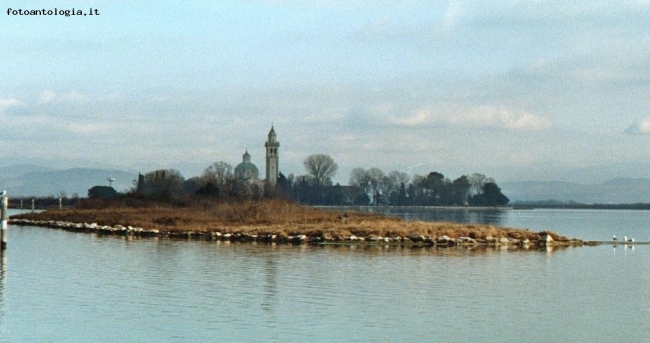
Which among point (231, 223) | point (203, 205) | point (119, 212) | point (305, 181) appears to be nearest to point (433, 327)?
point (231, 223)

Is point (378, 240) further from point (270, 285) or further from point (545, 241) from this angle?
point (270, 285)

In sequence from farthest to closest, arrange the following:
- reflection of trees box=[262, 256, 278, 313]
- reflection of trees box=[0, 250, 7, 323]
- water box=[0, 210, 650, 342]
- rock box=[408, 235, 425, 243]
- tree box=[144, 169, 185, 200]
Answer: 1. tree box=[144, 169, 185, 200]
2. rock box=[408, 235, 425, 243]
3. reflection of trees box=[262, 256, 278, 313]
4. reflection of trees box=[0, 250, 7, 323]
5. water box=[0, 210, 650, 342]

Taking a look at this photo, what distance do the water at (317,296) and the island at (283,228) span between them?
5.25 m

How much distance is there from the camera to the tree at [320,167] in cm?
16338

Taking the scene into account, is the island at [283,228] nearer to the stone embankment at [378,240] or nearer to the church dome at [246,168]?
the stone embankment at [378,240]

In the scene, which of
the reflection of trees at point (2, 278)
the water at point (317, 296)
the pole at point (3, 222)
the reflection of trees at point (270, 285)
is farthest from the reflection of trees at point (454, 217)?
the reflection of trees at point (2, 278)

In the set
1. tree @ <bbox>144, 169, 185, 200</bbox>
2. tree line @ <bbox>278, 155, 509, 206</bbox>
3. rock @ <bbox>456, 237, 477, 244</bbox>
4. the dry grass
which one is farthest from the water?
tree line @ <bbox>278, 155, 509, 206</bbox>

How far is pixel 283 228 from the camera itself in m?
44.2

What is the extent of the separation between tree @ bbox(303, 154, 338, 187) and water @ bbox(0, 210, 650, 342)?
128 m

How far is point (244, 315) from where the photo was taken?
18359 mm

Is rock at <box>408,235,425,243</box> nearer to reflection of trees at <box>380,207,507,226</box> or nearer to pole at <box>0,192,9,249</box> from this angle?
pole at <box>0,192,9,249</box>

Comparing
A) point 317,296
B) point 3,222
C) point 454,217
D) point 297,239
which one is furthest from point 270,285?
point 454,217

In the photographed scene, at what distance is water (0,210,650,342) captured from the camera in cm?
1666

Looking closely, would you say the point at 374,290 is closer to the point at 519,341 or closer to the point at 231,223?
the point at 519,341
